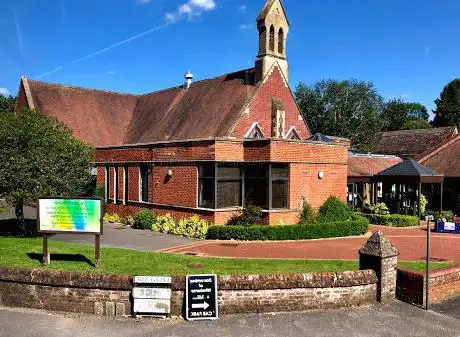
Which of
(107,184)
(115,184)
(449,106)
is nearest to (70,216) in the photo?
(115,184)

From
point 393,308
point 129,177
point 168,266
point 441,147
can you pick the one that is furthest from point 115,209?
point 441,147

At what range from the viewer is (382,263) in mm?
10484

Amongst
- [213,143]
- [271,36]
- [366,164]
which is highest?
[271,36]

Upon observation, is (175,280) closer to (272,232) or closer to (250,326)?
(250,326)

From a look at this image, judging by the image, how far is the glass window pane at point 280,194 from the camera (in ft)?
67.2

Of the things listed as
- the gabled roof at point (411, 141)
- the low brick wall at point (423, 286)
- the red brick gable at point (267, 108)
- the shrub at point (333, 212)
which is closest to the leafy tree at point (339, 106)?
the gabled roof at point (411, 141)

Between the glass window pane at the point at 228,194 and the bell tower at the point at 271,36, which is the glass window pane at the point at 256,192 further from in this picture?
the bell tower at the point at 271,36

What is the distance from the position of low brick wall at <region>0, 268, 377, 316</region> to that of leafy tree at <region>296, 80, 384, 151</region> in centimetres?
5077

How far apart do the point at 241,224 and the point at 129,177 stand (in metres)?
8.72

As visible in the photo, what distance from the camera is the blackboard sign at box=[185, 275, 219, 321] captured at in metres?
9.52

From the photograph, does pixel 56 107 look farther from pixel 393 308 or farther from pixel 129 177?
pixel 393 308

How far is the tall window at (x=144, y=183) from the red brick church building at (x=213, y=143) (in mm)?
56

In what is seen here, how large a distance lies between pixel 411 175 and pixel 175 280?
21.2 meters

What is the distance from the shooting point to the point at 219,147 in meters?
20.1
